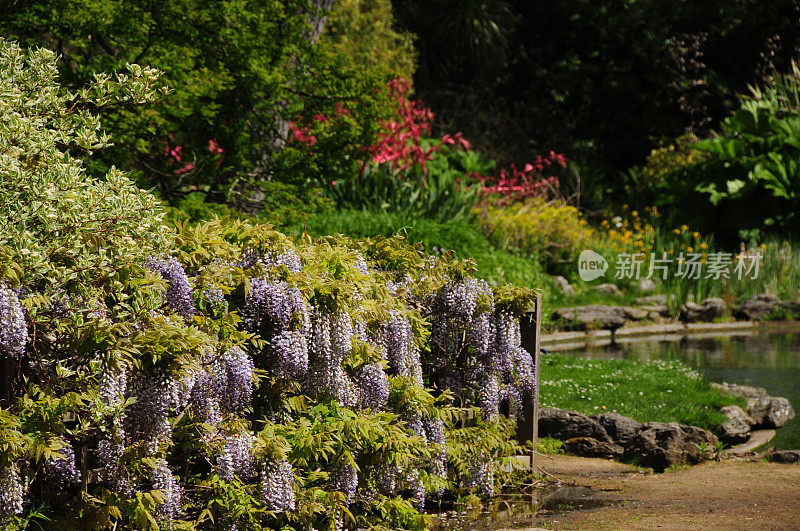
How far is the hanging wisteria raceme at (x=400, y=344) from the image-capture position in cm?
560

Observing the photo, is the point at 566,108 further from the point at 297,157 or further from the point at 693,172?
the point at 297,157

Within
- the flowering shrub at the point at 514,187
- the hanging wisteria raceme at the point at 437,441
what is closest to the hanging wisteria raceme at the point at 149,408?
the hanging wisteria raceme at the point at 437,441

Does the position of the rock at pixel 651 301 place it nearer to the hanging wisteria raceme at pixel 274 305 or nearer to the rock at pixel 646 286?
the rock at pixel 646 286

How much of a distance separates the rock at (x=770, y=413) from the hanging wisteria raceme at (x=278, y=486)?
18.3ft

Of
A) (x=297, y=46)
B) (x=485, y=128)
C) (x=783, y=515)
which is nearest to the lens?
(x=783, y=515)

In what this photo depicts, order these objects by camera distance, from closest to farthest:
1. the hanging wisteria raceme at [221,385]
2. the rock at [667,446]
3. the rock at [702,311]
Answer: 1. the hanging wisteria raceme at [221,385]
2. the rock at [667,446]
3. the rock at [702,311]

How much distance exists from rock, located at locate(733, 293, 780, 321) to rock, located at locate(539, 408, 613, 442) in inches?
362

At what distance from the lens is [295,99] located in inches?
404

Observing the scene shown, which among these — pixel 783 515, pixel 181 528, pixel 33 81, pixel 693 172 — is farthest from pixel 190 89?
pixel 693 172

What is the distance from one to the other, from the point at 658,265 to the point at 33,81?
1424 cm

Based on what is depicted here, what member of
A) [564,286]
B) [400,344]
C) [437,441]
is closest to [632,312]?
[564,286]

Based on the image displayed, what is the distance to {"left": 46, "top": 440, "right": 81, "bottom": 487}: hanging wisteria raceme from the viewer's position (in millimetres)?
4176

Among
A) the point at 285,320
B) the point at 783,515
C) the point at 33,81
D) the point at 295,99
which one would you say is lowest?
the point at 783,515

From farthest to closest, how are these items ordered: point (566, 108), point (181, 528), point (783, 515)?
point (566, 108) < point (783, 515) < point (181, 528)
